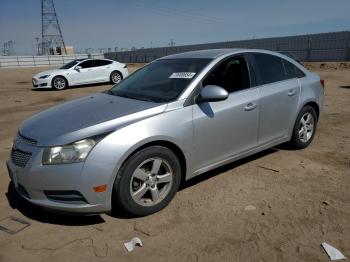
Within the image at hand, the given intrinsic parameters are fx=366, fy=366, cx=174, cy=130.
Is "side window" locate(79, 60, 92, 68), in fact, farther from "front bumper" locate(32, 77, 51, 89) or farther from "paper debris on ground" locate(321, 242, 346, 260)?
"paper debris on ground" locate(321, 242, 346, 260)

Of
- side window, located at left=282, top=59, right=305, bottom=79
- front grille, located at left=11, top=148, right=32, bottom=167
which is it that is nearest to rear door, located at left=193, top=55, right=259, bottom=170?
side window, located at left=282, top=59, right=305, bottom=79

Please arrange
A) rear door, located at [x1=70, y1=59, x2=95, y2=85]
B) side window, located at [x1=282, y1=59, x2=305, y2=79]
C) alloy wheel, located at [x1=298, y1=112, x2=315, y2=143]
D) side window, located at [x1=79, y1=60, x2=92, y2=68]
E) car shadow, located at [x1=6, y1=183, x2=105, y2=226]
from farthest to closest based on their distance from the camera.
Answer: side window, located at [x1=79, y1=60, x2=92, y2=68], rear door, located at [x1=70, y1=59, x2=95, y2=85], alloy wheel, located at [x1=298, y1=112, x2=315, y2=143], side window, located at [x1=282, y1=59, x2=305, y2=79], car shadow, located at [x1=6, y1=183, x2=105, y2=226]

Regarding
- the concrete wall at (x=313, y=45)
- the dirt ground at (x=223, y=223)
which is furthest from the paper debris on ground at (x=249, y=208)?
the concrete wall at (x=313, y=45)

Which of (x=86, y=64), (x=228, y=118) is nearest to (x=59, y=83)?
(x=86, y=64)

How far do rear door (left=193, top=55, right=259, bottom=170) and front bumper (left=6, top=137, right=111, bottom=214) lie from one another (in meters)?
1.20

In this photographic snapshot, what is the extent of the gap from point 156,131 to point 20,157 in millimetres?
1361

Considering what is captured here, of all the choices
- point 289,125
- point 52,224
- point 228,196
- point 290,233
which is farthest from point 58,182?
point 289,125

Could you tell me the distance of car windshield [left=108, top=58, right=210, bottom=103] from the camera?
164 inches

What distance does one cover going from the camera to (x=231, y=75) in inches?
180

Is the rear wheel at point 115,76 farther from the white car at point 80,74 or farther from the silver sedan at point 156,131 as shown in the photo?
the silver sedan at point 156,131

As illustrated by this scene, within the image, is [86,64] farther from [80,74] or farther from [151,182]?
[151,182]

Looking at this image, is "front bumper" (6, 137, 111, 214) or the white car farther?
the white car

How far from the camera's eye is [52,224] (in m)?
3.65

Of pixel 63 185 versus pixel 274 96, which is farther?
pixel 274 96
